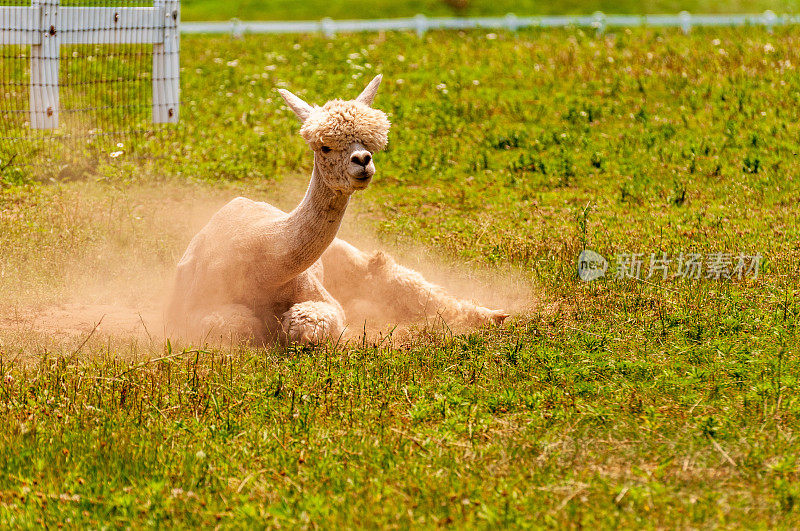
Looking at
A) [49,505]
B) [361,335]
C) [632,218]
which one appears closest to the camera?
[49,505]

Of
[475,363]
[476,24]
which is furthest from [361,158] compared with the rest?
[476,24]

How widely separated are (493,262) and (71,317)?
3494 millimetres

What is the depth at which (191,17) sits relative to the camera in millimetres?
25344

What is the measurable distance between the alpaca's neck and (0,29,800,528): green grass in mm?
620

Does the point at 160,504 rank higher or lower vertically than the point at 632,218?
lower

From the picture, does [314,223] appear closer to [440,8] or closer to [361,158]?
[361,158]

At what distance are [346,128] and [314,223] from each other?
70 cm

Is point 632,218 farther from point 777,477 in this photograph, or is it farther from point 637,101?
point 777,477

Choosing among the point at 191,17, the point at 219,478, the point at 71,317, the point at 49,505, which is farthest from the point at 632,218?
the point at 191,17

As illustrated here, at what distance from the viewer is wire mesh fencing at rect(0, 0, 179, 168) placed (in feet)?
34.2

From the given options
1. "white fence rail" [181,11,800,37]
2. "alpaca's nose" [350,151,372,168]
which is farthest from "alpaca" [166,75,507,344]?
"white fence rail" [181,11,800,37]

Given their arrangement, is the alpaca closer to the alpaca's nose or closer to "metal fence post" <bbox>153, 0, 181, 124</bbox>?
the alpaca's nose

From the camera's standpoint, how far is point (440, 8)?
2600 centimetres

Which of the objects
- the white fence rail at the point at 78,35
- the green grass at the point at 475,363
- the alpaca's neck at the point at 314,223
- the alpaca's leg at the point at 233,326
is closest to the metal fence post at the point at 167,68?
the white fence rail at the point at 78,35
